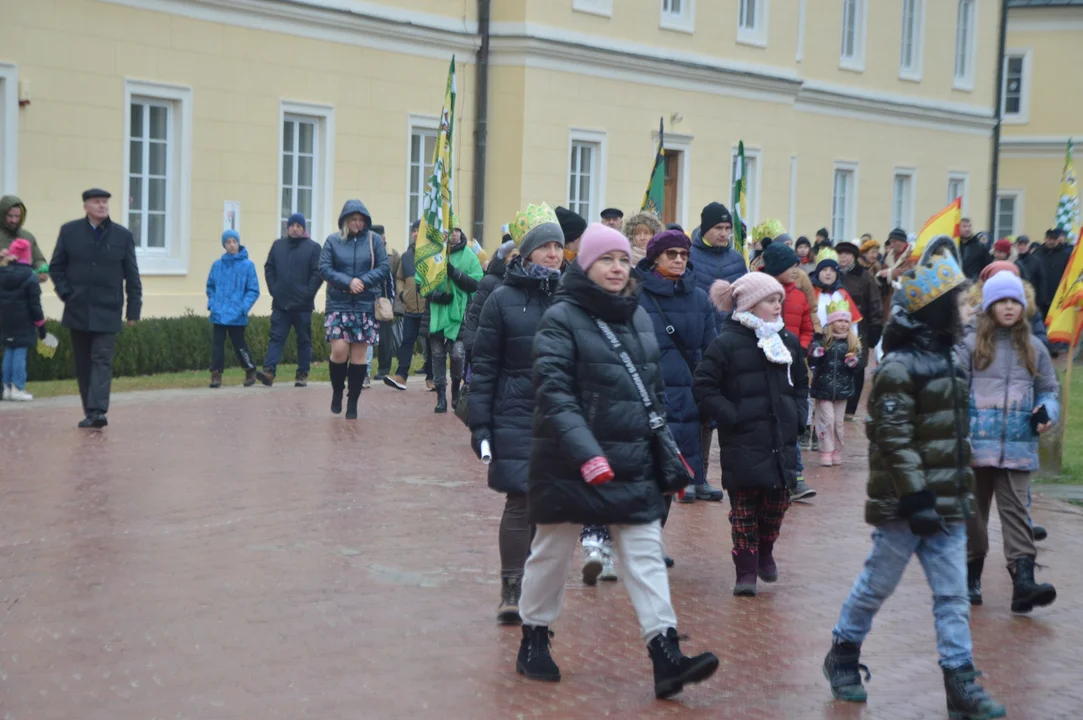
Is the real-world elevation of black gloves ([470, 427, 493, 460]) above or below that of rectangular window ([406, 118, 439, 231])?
below

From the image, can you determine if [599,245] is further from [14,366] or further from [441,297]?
[14,366]

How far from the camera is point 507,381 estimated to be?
770 cm

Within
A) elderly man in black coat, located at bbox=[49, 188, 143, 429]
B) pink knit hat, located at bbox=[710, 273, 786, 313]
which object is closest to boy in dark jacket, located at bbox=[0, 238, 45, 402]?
elderly man in black coat, located at bbox=[49, 188, 143, 429]

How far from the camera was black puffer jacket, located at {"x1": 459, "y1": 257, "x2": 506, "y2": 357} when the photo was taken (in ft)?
29.9

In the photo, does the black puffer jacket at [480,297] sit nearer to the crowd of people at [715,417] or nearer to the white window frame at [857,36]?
the crowd of people at [715,417]

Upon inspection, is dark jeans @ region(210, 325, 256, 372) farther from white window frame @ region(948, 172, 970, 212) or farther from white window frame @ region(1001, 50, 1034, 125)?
white window frame @ region(1001, 50, 1034, 125)

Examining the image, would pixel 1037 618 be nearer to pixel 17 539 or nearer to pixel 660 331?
pixel 660 331

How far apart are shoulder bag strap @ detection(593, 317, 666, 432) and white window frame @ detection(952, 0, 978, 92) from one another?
36078 mm

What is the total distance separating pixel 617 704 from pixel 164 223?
16562 mm

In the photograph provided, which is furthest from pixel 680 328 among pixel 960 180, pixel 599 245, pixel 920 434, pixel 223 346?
pixel 960 180

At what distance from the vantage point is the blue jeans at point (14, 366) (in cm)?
1609

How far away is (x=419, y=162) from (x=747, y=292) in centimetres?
1744

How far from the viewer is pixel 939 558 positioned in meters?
6.49

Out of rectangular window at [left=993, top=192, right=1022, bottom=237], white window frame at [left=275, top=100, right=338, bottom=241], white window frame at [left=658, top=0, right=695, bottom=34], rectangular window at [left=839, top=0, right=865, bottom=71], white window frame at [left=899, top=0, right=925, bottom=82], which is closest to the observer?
white window frame at [left=275, top=100, right=338, bottom=241]
